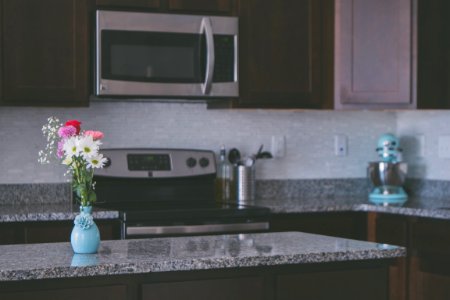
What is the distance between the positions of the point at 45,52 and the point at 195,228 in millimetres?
1097

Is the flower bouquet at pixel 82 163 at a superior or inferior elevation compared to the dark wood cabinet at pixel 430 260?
superior

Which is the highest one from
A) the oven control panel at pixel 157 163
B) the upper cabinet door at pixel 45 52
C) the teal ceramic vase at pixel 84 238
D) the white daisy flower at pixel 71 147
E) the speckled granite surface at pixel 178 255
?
the upper cabinet door at pixel 45 52

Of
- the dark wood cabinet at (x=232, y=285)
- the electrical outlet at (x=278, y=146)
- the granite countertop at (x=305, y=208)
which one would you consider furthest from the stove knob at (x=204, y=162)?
the dark wood cabinet at (x=232, y=285)

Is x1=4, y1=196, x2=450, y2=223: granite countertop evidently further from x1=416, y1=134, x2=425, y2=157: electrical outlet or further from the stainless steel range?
x1=416, y1=134, x2=425, y2=157: electrical outlet

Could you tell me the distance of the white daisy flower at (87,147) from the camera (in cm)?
239

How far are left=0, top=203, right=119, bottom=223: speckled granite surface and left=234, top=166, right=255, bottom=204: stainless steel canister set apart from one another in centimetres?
91

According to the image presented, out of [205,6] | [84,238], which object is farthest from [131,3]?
[84,238]

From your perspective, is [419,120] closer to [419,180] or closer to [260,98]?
[419,180]

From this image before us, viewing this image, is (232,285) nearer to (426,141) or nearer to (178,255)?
(178,255)

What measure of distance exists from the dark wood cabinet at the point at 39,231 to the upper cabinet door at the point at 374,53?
1445 millimetres

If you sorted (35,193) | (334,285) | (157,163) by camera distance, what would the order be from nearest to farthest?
(334,285)
(35,193)
(157,163)

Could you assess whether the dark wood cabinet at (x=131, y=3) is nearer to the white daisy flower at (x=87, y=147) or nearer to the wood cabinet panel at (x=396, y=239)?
the wood cabinet panel at (x=396, y=239)

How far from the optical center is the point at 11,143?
420 centimetres

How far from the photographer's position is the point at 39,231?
12.1 ft
